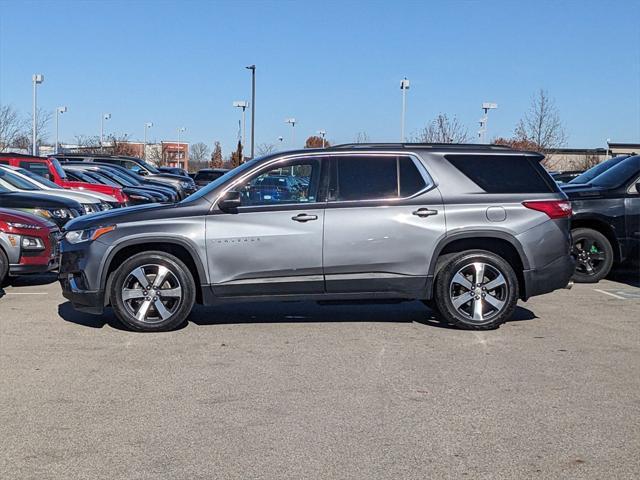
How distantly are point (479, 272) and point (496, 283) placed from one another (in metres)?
0.20

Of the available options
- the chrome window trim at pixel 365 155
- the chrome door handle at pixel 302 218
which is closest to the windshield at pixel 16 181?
the chrome window trim at pixel 365 155

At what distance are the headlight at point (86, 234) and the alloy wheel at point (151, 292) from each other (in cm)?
47

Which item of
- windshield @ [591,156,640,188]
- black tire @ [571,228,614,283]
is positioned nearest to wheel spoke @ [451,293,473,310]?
black tire @ [571,228,614,283]

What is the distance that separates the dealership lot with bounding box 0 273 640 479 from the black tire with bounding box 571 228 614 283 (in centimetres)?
252

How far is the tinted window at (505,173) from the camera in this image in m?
7.86

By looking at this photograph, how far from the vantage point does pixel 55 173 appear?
61.5ft

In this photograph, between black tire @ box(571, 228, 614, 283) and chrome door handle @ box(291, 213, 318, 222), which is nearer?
chrome door handle @ box(291, 213, 318, 222)

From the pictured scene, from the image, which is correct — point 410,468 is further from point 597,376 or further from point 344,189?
point 344,189

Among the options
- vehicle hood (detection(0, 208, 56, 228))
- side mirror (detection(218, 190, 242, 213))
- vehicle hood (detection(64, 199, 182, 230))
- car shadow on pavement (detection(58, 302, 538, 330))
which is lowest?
car shadow on pavement (detection(58, 302, 538, 330))

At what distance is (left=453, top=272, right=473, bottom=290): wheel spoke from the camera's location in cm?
771

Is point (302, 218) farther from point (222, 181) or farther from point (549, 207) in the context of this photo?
point (549, 207)

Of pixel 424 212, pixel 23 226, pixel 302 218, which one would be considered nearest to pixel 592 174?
pixel 424 212

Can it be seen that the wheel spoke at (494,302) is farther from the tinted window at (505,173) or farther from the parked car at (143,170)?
the parked car at (143,170)

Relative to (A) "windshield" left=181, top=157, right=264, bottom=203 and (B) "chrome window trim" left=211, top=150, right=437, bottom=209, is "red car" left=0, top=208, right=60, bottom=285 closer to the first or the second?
(A) "windshield" left=181, top=157, right=264, bottom=203
